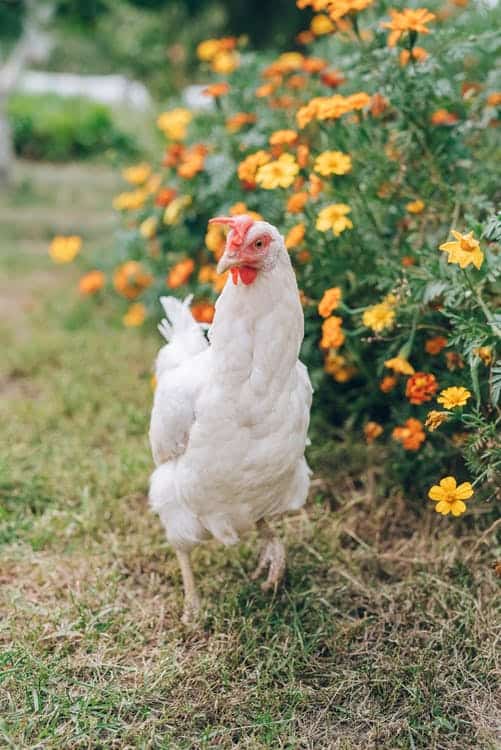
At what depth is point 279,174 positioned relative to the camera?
2.76m

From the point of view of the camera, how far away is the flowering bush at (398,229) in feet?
8.01

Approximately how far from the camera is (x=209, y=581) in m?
2.60

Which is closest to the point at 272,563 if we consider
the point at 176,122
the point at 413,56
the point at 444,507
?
the point at 444,507

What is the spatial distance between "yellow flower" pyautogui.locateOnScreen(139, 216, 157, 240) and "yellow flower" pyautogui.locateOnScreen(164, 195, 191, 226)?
0.10 meters

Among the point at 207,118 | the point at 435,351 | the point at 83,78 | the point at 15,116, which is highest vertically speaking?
the point at 207,118

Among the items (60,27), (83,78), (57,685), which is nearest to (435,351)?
(57,685)

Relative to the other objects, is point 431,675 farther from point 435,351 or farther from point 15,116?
point 15,116

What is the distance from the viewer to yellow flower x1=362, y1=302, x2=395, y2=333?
2561mm

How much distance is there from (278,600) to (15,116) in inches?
402

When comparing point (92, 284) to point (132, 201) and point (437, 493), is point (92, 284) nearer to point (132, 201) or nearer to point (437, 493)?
point (132, 201)

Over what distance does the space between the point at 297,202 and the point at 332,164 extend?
0.67 ft

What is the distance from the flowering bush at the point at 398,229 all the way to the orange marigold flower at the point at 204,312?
18 mm

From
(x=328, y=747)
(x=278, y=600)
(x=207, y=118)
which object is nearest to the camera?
(x=328, y=747)

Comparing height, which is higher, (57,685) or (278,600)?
(57,685)
